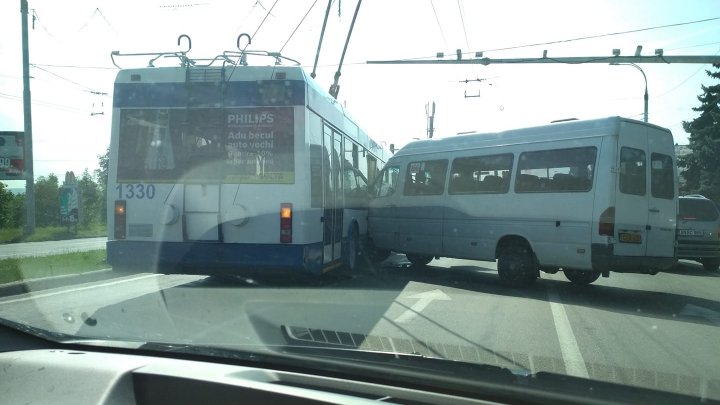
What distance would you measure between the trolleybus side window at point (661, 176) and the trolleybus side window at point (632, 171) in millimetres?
286

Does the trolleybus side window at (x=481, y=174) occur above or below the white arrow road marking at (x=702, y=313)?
above

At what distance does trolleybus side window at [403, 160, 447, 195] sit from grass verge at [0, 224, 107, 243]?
1636 centimetres

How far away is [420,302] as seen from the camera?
8828mm

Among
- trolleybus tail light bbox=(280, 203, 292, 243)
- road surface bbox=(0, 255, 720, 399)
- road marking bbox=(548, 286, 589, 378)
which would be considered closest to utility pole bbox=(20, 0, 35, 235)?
road surface bbox=(0, 255, 720, 399)

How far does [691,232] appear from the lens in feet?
51.2

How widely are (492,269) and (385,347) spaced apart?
10.2 m

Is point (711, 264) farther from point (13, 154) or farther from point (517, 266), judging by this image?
point (13, 154)

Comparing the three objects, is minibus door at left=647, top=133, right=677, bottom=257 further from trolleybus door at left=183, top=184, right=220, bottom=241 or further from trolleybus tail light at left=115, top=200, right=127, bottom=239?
trolleybus tail light at left=115, top=200, right=127, bottom=239

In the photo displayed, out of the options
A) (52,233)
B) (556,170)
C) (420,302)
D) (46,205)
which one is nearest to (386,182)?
(556,170)

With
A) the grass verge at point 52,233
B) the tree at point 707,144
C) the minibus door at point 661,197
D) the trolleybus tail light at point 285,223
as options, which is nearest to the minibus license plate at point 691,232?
the minibus door at point 661,197

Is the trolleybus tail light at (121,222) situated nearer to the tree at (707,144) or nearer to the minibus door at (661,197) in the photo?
the minibus door at (661,197)

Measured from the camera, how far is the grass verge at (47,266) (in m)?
10.7

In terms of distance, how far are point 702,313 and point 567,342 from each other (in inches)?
140

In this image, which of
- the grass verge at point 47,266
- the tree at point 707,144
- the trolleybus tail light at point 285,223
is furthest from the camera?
the tree at point 707,144
